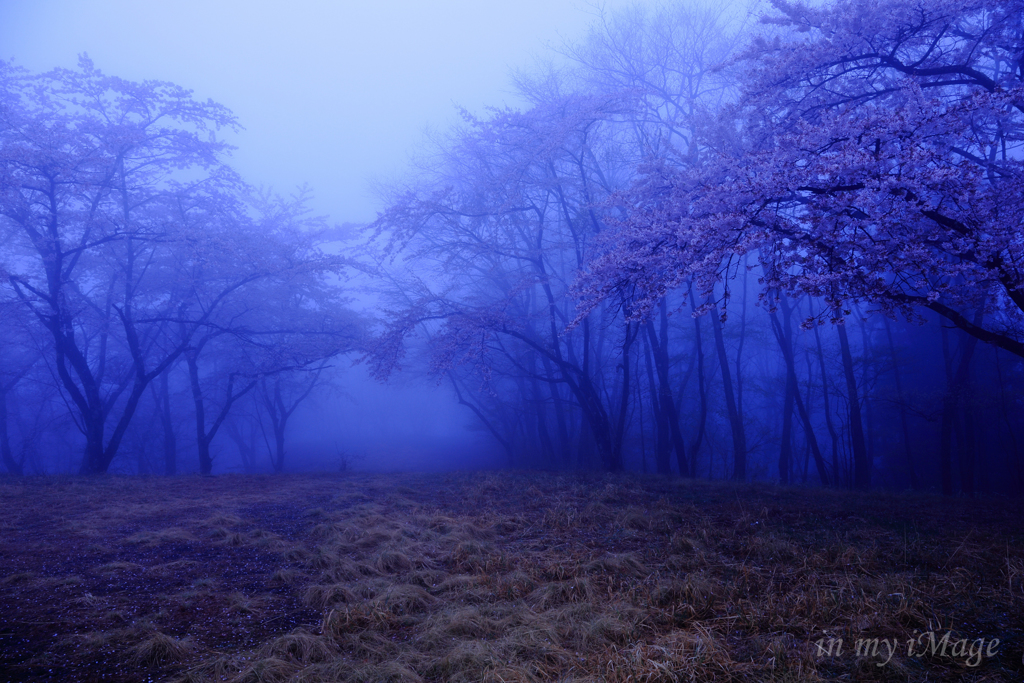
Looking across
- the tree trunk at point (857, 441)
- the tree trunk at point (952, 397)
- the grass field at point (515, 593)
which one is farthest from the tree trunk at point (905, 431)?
the grass field at point (515, 593)

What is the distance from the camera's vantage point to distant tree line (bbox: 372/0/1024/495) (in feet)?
15.9

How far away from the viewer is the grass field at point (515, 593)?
268 centimetres

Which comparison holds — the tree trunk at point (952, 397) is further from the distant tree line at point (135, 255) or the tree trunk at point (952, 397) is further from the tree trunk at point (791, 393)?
the distant tree line at point (135, 255)

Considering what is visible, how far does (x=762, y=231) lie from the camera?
4891 millimetres

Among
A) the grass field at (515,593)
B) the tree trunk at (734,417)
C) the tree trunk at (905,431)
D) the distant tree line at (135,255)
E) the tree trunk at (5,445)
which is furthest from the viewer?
the tree trunk at (5,445)

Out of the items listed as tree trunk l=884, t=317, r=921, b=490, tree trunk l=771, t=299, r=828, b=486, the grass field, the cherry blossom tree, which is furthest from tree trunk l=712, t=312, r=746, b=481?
the cherry blossom tree

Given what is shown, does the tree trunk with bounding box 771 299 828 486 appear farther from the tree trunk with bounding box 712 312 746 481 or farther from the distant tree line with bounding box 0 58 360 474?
the distant tree line with bounding box 0 58 360 474

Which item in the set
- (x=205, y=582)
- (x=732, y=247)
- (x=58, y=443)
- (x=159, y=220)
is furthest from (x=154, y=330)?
(x=732, y=247)

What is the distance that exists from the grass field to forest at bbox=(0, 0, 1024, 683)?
0.03 metres

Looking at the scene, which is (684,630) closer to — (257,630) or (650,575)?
(650,575)

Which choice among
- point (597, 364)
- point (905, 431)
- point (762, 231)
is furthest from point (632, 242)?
point (905, 431)

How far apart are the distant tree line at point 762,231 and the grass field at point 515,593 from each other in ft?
7.04

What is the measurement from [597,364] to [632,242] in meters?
10.7

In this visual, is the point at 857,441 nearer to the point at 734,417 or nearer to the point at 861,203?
the point at 734,417
